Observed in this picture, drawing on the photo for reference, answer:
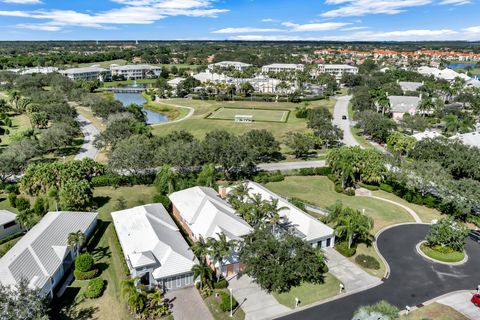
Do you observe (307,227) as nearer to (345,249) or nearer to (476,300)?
(345,249)

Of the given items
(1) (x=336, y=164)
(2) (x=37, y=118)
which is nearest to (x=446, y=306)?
(1) (x=336, y=164)

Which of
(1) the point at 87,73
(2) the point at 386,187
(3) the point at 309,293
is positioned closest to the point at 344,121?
(2) the point at 386,187

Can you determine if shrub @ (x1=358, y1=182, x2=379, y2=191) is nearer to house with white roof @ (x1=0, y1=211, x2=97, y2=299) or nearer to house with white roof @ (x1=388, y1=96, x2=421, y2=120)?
house with white roof @ (x1=0, y1=211, x2=97, y2=299)

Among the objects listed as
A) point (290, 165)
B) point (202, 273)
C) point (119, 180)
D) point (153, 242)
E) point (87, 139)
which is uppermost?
point (87, 139)

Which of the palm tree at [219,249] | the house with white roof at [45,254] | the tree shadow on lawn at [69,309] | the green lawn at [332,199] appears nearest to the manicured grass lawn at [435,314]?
the green lawn at [332,199]

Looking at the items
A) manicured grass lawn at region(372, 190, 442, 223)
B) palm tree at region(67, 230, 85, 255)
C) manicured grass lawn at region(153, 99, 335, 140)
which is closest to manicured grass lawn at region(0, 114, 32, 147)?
manicured grass lawn at region(153, 99, 335, 140)

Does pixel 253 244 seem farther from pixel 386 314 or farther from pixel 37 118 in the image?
pixel 37 118

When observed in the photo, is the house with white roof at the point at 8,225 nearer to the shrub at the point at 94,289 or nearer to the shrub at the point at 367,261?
the shrub at the point at 94,289
